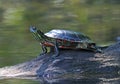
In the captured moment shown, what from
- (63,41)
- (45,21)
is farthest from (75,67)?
(45,21)

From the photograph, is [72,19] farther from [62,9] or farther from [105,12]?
[62,9]

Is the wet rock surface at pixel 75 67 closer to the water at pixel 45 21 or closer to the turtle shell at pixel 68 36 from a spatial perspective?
the turtle shell at pixel 68 36

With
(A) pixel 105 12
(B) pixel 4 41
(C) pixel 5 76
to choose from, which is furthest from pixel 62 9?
(C) pixel 5 76

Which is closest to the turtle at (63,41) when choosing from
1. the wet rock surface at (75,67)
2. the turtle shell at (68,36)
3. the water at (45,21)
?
the turtle shell at (68,36)

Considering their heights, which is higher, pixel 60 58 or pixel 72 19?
pixel 60 58

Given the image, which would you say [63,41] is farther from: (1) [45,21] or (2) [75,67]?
(1) [45,21]
